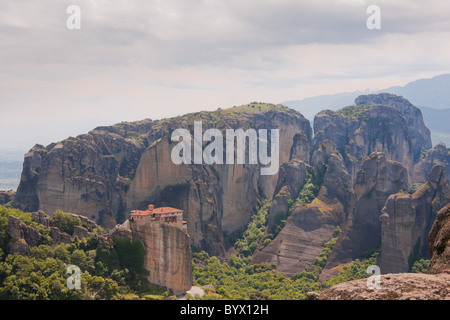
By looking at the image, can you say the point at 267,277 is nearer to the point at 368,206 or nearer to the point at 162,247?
the point at 368,206

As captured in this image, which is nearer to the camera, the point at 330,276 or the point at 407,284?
the point at 407,284

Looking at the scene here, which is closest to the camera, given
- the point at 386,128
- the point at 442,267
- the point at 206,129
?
the point at 442,267

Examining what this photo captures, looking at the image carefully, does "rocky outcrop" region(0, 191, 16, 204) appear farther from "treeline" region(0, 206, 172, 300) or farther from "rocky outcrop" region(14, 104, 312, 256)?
"treeline" region(0, 206, 172, 300)

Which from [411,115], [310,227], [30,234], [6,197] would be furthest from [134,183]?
[411,115]

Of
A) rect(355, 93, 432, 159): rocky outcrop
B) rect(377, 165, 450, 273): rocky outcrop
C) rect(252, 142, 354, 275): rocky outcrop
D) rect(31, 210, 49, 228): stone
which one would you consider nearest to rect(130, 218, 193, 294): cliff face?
rect(31, 210, 49, 228): stone
